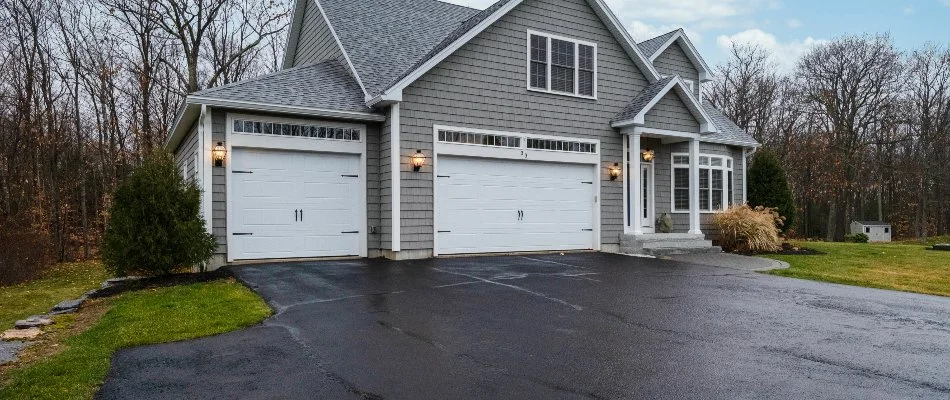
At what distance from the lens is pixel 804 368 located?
15.6 ft

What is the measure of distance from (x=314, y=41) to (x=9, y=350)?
38.7 ft

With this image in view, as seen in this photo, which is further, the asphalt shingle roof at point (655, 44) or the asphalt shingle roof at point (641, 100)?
the asphalt shingle roof at point (655, 44)

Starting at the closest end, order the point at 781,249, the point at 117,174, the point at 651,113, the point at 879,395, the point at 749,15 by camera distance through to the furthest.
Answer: the point at 879,395, the point at 651,113, the point at 781,249, the point at 117,174, the point at 749,15

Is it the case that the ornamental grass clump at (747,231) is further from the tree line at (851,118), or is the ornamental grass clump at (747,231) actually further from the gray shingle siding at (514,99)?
the tree line at (851,118)

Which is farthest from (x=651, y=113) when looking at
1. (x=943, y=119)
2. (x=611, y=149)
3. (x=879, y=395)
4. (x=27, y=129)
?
(x=943, y=119)

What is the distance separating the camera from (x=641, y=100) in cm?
1443

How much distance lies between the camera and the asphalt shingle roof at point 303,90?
11.2m

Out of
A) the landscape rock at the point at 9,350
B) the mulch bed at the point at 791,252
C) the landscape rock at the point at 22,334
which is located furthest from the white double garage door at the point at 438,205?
the landscape rock at the point at 9,350

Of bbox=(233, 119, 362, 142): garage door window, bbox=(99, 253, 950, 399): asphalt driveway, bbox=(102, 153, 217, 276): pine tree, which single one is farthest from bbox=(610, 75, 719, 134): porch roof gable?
bbox=(102, 153, 217, 276): pine tree

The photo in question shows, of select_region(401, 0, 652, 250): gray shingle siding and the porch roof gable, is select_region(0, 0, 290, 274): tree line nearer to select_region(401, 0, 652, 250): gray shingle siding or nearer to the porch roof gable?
select_region(401, 0, 652, 250): gray shingle siding

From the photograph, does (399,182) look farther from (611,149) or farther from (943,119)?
(943,119)

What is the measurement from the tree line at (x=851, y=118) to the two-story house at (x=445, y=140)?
20836 mm

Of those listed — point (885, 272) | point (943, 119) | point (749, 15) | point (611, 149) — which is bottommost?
point (885, 272)

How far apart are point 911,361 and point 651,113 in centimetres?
995
